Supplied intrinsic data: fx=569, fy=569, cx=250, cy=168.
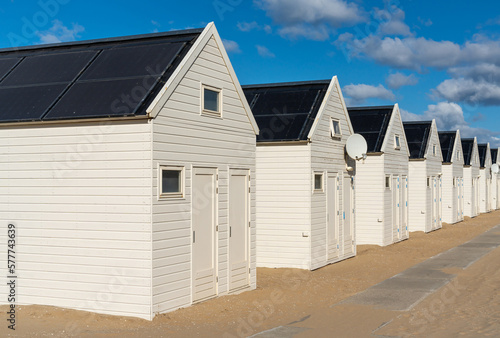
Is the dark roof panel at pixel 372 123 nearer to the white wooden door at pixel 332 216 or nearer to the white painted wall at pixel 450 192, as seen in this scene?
the white wooden door at pixel 332 216

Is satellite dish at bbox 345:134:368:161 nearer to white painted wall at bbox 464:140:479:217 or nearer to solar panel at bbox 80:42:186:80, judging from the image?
solar panel at bbox 80:42:186:80

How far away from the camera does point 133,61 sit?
36.1ft

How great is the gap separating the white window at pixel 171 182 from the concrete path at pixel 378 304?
289 cm

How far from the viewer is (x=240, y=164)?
12.4 m

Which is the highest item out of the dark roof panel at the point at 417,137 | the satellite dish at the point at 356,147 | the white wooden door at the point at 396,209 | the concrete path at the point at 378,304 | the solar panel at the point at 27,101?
the dark roof panel at the point at 417,137

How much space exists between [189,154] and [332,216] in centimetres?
812

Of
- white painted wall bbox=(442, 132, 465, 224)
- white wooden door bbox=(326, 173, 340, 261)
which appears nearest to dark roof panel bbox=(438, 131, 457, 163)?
white painted wall bbox=(442, 132, 465, 224)

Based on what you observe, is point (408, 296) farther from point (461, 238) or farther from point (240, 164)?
point (461, 238)

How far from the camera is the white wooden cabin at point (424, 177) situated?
92.1ft

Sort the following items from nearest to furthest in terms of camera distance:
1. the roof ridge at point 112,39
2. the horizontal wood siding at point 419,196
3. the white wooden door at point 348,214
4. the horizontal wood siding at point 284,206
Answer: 1. the roof ridge at point 112,39
2. the horizontal wood siding at point 284,206
3. the white wooden door at point 348,214
4. the horizontal wood siding at point 419,196

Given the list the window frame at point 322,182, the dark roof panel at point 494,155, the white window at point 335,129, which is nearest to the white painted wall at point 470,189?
the dark roof panel at point 494,155

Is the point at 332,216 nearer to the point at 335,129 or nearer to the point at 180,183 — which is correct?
the point at 335,129

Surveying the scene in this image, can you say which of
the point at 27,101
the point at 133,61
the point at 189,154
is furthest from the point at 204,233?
the point at 27,101

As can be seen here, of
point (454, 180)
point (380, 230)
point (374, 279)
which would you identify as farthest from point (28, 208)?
point (454, 180)
